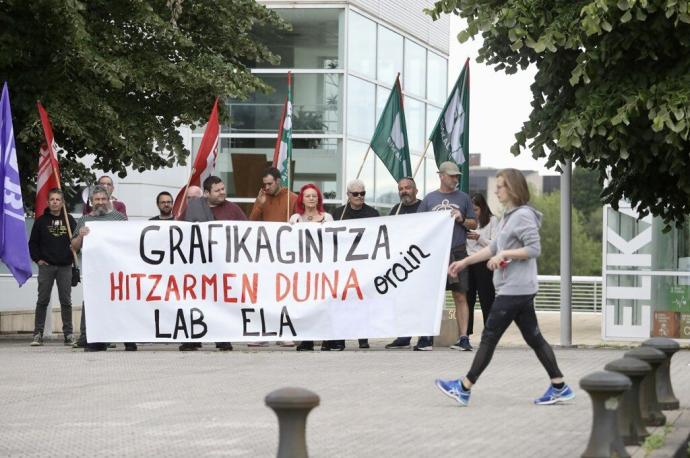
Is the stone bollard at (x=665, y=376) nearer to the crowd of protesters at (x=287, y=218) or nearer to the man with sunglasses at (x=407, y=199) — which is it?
the crowd of protesters at (x=287, y=218)

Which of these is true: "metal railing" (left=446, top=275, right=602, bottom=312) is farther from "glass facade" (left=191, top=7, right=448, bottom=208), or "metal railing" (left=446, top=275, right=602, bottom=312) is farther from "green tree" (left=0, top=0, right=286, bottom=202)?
"green tree" (left=0, top=0, right=286, bottom=202)

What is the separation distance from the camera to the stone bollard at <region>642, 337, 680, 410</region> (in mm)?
10125

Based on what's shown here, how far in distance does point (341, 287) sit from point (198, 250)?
1646 millimetres

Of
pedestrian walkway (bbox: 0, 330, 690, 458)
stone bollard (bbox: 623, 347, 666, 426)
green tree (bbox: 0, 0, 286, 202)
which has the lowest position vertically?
pedestrian walkway (bbox: 0, 330, 690, 458)

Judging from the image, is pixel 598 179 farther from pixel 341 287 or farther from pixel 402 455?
pixel 402 455

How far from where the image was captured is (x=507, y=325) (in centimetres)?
1089

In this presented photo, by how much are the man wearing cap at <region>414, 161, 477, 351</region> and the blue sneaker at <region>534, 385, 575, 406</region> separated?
5386 millimetres

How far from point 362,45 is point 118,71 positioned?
46.4ft

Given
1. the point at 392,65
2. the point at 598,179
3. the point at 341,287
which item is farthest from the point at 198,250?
the point at 392,65

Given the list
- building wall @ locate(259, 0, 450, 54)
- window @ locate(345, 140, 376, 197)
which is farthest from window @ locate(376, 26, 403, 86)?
window @ locate(345, 140, 376, 197)

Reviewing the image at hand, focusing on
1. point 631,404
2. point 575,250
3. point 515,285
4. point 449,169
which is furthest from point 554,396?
point 575,250

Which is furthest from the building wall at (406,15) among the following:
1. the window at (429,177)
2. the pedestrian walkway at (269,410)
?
the pedestrian walkway at (269,410)

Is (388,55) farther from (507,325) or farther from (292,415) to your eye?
(292,415)

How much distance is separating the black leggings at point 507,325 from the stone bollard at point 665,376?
2.61 ft
